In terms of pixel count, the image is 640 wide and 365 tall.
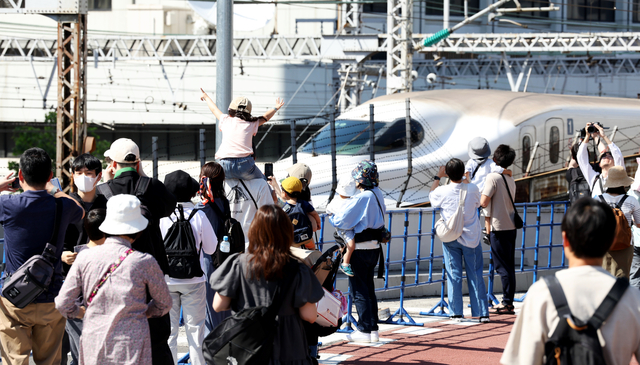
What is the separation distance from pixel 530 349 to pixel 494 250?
5.80m

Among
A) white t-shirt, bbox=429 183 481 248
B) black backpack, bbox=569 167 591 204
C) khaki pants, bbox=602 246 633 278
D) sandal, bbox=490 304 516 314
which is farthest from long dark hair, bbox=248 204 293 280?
black backpack, bbox=569 167 591 204

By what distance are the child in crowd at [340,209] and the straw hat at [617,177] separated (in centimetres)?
245

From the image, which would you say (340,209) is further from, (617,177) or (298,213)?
(617,177)

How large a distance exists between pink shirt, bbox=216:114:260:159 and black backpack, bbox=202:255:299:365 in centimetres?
290

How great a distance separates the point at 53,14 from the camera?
12.6 m

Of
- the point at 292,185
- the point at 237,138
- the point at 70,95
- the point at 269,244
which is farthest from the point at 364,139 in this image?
the point at 269,244

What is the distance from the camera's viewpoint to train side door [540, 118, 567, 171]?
15656mm

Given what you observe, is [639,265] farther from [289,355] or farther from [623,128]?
[623,128]

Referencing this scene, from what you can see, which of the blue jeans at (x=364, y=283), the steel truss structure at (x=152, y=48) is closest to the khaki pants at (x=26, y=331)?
the blue jeans at (x=364, y=283)

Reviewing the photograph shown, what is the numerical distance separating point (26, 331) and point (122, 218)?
151 centimetres

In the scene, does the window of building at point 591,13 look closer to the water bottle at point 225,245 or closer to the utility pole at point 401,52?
the utility pole at point 401,52

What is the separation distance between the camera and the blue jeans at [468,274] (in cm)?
828

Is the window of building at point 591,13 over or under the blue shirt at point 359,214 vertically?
over

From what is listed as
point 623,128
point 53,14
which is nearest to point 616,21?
point 623,128
